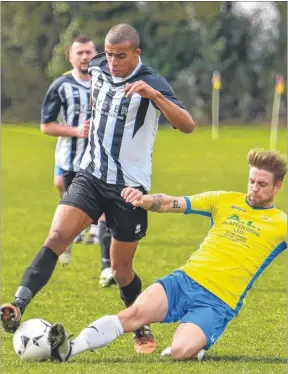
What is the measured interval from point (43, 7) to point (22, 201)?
34768 millimetres

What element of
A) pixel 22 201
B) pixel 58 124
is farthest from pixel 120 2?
pixel 58 124

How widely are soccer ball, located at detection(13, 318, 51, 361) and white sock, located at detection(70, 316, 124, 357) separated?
195mm

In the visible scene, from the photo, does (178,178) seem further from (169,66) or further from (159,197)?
(169,66)

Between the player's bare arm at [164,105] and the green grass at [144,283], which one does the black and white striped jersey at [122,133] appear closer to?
the player's bare arm at [164,105]

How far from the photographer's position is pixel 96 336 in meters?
6.57

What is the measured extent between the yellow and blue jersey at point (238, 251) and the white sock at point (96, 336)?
2.67 ft

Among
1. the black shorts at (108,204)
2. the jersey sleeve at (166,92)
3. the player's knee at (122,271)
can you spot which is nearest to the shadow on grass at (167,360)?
the player's knee at (122,271)

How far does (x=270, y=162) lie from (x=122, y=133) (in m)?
1.19

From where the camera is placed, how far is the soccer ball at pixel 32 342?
21.8 ft

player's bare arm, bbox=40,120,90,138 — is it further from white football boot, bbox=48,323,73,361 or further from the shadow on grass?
white football boot, bbox=48,323,73,361

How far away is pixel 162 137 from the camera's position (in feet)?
143

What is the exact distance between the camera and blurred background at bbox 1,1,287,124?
172 ft

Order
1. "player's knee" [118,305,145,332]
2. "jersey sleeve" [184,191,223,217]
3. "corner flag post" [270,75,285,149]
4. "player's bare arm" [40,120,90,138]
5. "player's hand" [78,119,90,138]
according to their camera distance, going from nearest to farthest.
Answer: "player's knee" [118,305,145,332] < "jersey sleeve" [184,191,223,217] < "player's hand" [78,119,90,138] < "player's bare arm" [40,120,90,138] < "corner flag post" [270,75,285,149]

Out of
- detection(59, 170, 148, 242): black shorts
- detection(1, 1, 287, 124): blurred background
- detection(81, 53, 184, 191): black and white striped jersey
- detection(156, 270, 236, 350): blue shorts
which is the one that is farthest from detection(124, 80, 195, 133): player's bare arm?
detection(1, 1, 287, 124): blurred background
